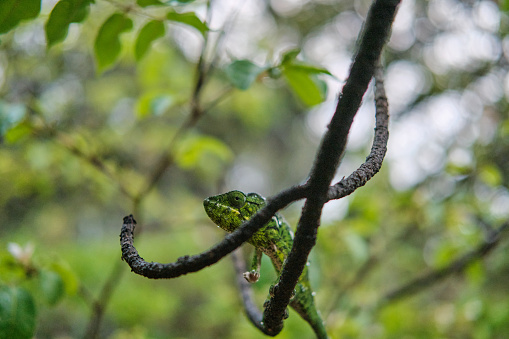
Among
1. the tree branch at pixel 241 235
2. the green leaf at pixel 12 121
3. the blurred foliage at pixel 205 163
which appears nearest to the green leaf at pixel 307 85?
the blurred foliage at pixel 205 163

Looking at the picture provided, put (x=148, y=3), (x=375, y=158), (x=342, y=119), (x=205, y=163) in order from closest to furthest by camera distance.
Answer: (x=342, y=119), (x=375, y=158), (x=148, y=3), (x=205, y=163)

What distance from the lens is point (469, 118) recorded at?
2857mm

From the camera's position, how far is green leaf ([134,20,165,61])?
3.14 feet

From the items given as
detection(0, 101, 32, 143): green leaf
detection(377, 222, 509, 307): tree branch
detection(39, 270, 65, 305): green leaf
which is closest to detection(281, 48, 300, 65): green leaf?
detection(0, 101, 32, 143): green leaf

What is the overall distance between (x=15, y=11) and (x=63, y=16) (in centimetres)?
8

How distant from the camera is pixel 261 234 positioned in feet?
2.40

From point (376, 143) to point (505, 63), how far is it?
2.42 meters

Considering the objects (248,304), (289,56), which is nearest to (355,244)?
(248,304)

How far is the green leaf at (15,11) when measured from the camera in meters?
0.71

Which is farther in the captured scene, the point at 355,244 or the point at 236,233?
the point at 355,244

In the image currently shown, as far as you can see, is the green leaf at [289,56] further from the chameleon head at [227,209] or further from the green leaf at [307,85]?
the chameleon head at [227,209]

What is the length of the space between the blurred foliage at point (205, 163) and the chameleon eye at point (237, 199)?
0.28 meters

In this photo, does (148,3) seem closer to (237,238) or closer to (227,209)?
(227,209)

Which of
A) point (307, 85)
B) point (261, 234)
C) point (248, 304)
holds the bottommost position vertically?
point (248, 304)
